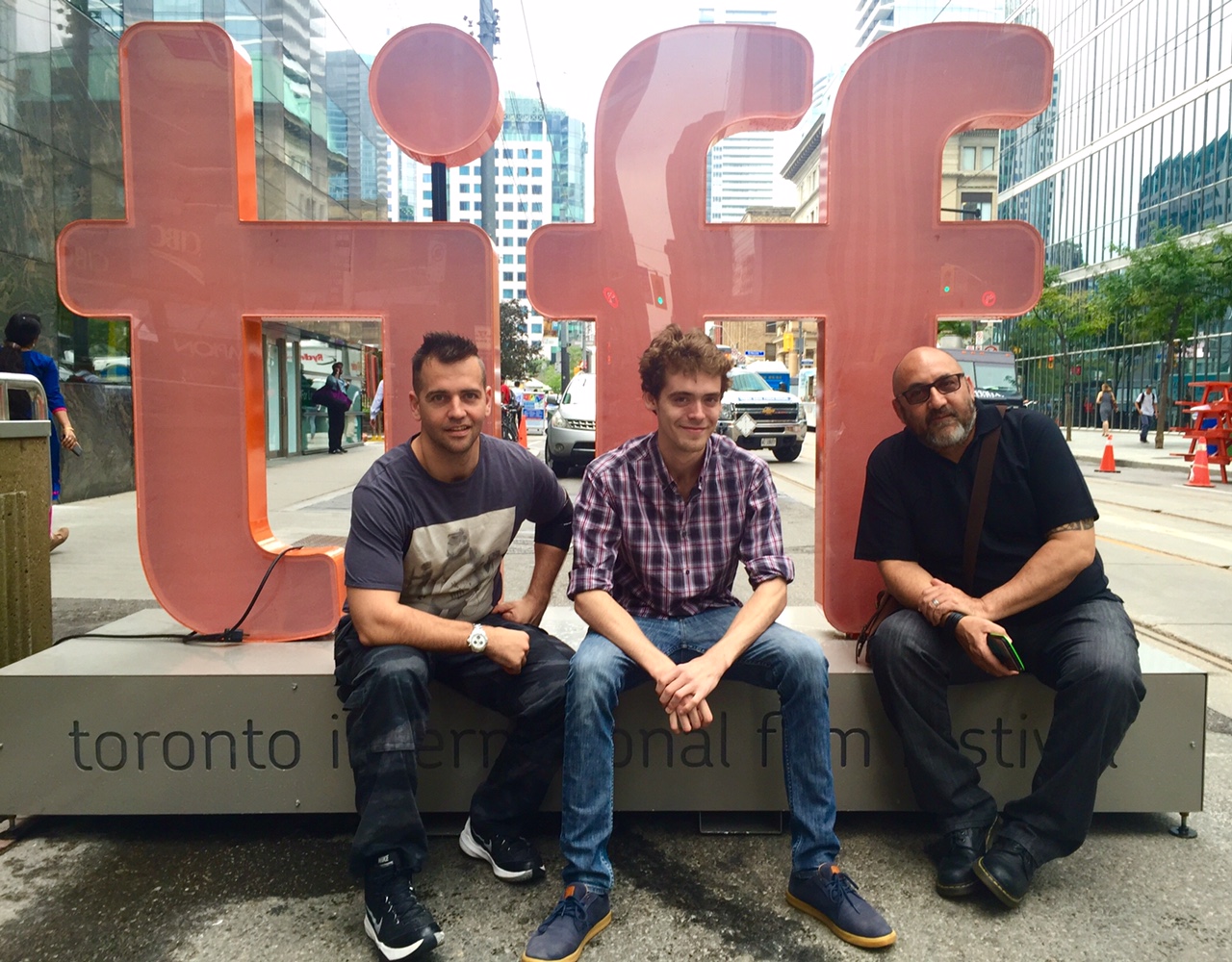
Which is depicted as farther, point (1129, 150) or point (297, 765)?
point (1129, 150)

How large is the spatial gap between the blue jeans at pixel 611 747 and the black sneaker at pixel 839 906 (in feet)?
0.13

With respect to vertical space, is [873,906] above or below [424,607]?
below

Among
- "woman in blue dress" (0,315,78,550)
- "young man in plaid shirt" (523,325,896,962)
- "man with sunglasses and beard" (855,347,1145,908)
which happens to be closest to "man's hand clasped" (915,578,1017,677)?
"man with sunglasses and beard" (855,347,1145,908)

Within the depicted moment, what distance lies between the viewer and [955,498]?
3008 mm

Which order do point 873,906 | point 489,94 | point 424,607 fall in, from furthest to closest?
1. point 489,94
2. point 424,607
3. point 873,906

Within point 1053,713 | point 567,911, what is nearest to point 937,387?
point 1053,713

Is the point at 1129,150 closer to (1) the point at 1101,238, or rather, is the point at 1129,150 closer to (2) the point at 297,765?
(1) the point at 1101,238

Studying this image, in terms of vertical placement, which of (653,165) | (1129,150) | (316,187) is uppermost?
(1129,150)

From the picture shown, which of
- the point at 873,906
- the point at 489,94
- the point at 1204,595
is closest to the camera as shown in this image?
the point at 873,906

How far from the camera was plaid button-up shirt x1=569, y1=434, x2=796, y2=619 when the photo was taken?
2893 millimetres

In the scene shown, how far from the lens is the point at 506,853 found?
277 cm

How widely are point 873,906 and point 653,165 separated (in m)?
2.44

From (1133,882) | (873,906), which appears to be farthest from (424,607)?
(1133,882)

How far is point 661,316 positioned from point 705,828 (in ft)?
5.62
